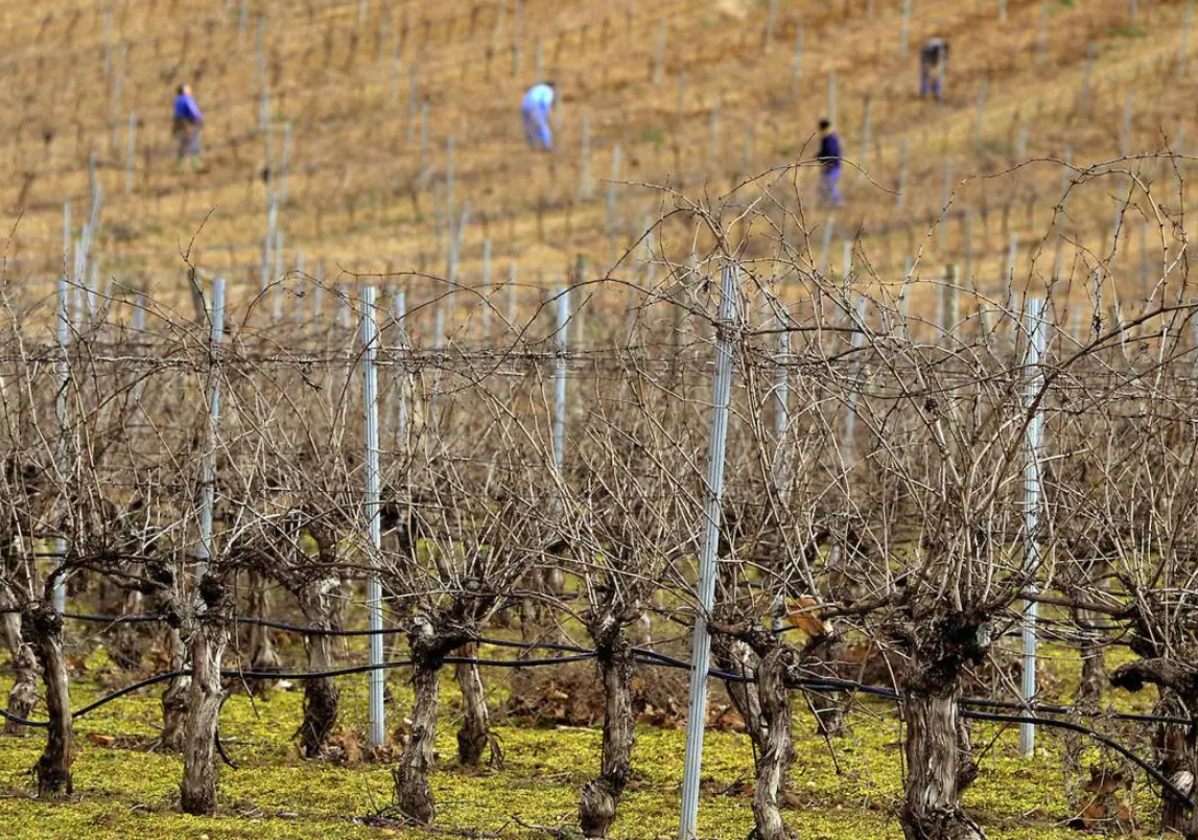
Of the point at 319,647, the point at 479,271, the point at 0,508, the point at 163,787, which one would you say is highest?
the point at 479,271

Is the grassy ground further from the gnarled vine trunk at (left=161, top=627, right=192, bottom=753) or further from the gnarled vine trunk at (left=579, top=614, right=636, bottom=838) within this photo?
the gnarled vine trunk at (left=579, top=614, right=636, bottom=838)

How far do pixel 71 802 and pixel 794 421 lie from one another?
2.63 meters

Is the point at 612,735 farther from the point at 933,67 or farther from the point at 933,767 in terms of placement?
the point at 933,67

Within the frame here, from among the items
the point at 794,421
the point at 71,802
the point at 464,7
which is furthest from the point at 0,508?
the point at 464,7

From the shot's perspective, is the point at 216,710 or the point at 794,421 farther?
the point at 216,710

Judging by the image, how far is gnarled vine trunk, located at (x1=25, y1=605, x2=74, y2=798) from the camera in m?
5.71

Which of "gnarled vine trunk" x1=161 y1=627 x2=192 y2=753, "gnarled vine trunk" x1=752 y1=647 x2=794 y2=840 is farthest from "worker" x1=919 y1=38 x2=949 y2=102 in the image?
"gnarled vine trunk" x1=752 y1=647 x2=794 y2=840

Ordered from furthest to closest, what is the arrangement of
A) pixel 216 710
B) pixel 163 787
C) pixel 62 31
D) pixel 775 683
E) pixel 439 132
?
pixel 62 31 → pixel 439 132 → pixel 163 787 → pixel 216 710 → pixel 775 683

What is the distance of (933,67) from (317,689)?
26041 mm

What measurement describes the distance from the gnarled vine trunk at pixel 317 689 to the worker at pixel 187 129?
19.4 metres

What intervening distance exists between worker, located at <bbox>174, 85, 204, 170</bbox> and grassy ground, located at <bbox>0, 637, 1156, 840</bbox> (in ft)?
61.2

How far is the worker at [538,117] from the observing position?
27.3 m

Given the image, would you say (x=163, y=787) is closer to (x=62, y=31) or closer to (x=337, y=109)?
(x=337, y=109)

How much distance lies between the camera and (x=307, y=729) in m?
6.75
